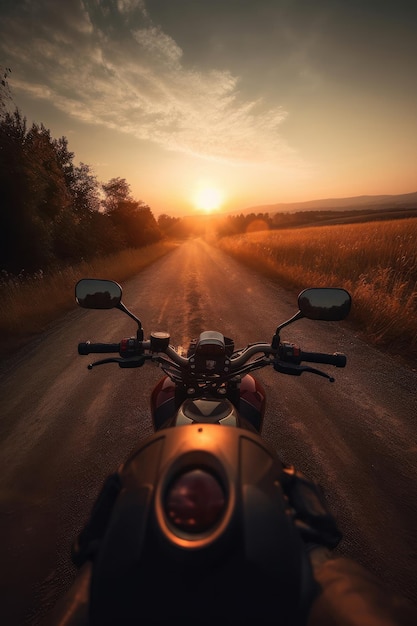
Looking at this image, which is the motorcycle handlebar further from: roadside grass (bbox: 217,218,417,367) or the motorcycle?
roadside grass (bbox: 217,218,417,367)

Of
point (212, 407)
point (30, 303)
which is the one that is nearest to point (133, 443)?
point (212, 407)

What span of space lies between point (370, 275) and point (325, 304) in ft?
29.1

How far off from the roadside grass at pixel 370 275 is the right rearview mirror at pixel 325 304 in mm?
4204

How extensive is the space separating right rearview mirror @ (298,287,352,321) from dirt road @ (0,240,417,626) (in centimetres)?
187

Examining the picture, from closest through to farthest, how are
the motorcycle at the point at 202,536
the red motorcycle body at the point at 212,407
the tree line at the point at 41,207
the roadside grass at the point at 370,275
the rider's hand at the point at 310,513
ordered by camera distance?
the motorcycle at the point at 202,536, the rider's hand at the point at 310,513, the red motorcycle body at the point at 212,407, the roadside grass at the point at 370,275, the tree line at the point at 41,207

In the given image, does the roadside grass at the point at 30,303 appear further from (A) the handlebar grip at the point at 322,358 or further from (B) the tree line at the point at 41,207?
(A) the handlebar grip at the point at 322,358

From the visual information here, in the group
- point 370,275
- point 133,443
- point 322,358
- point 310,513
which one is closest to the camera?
point 310,513

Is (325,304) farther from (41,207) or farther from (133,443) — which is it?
(41,207)

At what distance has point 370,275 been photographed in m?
9.27

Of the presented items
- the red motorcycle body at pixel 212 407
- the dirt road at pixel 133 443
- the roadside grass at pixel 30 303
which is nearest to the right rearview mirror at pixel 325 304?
the red motorcycle body at pixel 212 407

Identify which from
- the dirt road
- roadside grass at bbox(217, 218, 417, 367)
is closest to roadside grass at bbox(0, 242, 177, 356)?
the dirt road

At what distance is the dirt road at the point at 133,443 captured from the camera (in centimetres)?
214

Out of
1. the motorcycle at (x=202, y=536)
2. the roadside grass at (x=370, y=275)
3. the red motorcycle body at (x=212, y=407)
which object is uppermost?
the motorcycle at (x=202, y=536)

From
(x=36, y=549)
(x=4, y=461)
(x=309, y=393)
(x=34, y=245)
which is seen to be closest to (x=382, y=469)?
(x=309, y=393)
